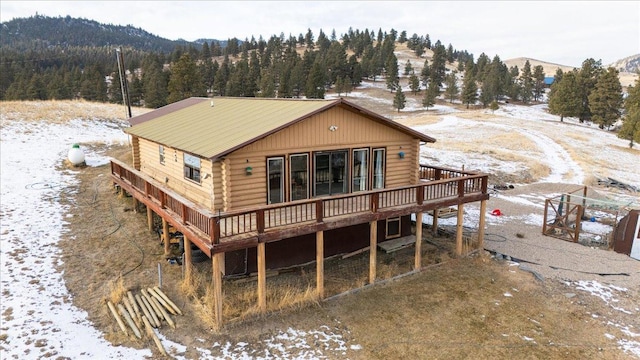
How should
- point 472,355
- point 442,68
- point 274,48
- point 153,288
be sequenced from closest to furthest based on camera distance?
point 472,355 < point 153,288 < point 442,68 < point 274,48

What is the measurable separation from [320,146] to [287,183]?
5.46ft

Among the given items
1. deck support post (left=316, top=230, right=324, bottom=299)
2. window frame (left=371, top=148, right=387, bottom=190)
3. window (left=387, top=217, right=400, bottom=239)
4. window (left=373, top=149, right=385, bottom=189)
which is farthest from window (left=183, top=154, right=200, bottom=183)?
window (left=387, top=217, right=400, bottom=239)

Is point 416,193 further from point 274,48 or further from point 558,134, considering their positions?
point 274,48

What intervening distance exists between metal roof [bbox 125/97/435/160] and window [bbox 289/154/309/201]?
53.9 inches

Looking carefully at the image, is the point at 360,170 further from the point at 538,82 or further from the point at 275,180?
the point at 538,82

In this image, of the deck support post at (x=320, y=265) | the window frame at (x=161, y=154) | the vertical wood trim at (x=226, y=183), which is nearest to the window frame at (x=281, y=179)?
the vertical wood trim at (x=226, y=183)

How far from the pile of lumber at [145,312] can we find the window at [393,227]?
849 cm

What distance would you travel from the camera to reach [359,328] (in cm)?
1105

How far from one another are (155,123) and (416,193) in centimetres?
1206

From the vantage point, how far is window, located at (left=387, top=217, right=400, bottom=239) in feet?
53.6

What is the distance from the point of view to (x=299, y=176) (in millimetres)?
13320

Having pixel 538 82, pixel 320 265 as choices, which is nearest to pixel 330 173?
pixel 320 265

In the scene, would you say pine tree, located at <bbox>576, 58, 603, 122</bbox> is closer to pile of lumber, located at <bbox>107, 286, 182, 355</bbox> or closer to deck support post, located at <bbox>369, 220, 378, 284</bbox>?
deck support post, located at <bbox>369, 220, 378, 284</bbox>

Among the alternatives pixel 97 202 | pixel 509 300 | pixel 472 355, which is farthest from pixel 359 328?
pixel 97 202
